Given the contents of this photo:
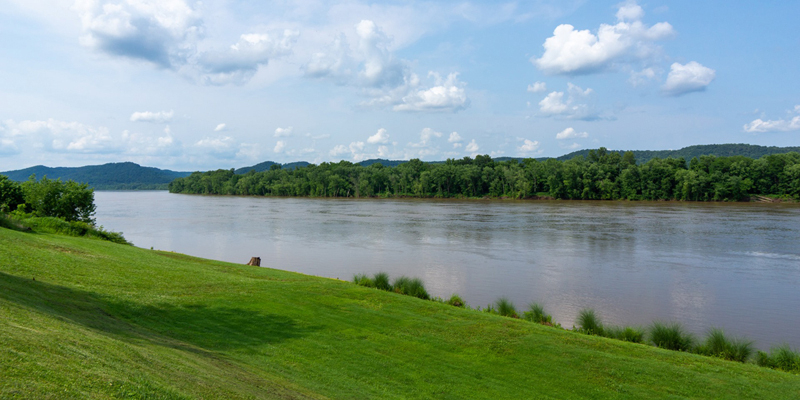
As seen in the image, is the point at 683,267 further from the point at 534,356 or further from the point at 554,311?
the point at 534,356

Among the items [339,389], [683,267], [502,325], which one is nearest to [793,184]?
[683,267]

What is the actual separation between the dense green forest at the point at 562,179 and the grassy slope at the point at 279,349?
3716 inches

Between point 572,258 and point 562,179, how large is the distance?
8284cm

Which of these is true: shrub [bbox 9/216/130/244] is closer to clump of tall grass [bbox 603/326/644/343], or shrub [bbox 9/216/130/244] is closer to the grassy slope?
the grassy slope

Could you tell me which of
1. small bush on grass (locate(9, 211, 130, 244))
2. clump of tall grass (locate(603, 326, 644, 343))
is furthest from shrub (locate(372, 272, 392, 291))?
small bush on grass (locate(9, 211, 130, 244))

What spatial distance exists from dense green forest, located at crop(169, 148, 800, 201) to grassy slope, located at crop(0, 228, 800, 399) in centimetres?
9438

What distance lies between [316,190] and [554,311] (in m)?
122

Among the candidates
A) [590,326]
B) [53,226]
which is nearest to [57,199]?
[53,226]

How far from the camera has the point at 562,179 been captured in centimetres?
10775

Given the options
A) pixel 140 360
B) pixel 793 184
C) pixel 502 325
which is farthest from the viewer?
pixel 793 184

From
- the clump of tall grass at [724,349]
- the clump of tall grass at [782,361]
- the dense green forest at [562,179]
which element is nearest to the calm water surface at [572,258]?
the clump of tall grass at [782,361]

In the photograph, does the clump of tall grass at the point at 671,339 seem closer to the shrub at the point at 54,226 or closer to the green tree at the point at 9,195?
the shrub at the point at 54,226

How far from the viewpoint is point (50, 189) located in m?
31.0

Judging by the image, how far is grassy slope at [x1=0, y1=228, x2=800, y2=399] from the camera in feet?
18.0
